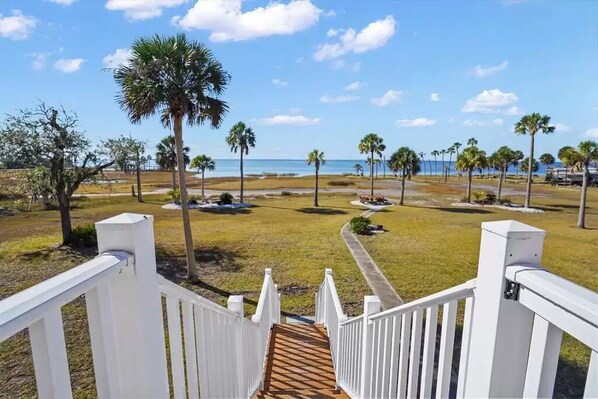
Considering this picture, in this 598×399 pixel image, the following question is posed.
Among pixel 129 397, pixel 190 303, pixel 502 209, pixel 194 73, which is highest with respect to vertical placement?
pixel 194 73

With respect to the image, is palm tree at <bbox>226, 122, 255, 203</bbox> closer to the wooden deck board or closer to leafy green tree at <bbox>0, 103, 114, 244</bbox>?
leafy green tree at <bbox>0, 103, 114, 244</bbox>

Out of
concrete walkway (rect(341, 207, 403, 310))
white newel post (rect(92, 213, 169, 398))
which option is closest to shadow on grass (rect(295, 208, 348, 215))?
concrete walkway (rect(341, 207, 403, 310))

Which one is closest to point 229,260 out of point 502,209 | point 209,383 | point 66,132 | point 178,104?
point 178,104

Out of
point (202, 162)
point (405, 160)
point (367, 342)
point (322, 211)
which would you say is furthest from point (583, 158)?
point (202, 162)

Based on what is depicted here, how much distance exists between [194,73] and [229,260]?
7.13 meters

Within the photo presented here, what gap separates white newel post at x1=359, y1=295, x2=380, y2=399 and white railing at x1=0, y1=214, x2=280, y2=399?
149cm

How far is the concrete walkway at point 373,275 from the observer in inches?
370

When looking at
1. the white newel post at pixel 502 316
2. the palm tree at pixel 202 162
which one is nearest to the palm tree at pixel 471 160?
the palm tree at pixel 202 162

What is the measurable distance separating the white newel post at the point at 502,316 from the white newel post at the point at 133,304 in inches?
51.4

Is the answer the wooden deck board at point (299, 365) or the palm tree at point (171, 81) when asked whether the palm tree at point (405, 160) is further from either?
the wooden deck board at point (299, 365)

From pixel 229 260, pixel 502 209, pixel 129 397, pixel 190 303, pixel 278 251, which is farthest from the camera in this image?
pixel 502 209

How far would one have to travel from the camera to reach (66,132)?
15391 mm

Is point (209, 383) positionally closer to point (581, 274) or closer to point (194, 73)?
point (194, 73)

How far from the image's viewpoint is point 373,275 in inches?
460
